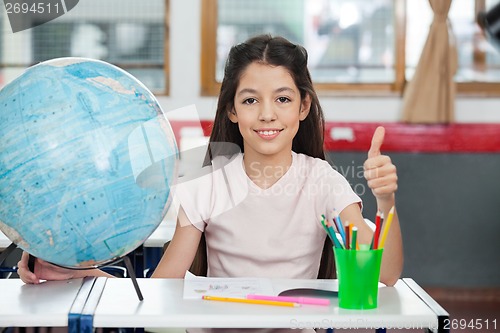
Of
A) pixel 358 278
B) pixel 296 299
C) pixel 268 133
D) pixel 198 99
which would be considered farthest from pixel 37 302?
pixel 198 99

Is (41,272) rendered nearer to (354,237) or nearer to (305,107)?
(354,237)

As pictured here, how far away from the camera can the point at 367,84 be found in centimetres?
427

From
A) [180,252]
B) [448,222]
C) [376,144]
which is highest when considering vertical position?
[376,144]

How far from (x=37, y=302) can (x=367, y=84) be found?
10.6 feet

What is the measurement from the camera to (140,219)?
1281mm

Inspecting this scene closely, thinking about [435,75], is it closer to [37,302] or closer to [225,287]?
[225,287]

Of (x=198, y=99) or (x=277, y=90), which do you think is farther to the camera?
(x=198, y=99)

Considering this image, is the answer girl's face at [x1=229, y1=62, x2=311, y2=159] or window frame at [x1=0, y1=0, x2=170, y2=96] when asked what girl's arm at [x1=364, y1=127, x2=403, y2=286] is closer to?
girl's face at [x1=229, y1=62, x2=311, y2=159]

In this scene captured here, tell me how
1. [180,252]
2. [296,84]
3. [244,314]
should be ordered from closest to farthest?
1. [244,314]
2. [180,252]
3. [296,84]

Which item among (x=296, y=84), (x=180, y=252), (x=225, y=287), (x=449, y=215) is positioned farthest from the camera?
(x=449, y=215)

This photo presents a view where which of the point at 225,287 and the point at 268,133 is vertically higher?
the point at 268,133

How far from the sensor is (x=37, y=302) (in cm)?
127

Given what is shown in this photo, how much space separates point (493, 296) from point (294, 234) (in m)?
2.73

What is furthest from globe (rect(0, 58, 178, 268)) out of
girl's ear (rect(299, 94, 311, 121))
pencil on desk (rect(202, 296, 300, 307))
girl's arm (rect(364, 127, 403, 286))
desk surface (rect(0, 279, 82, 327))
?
girl's ear (rect(299, 94, 311, 121))
